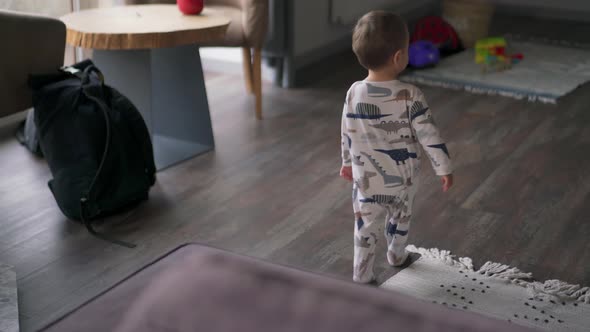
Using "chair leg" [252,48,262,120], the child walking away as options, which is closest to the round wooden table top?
"chair leg" [252,48,262,120]

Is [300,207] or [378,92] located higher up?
[378,92]

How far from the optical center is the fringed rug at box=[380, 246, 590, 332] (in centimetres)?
187

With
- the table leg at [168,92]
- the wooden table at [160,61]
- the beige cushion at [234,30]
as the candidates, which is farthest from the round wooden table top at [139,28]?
the beige cushion at [234,30]

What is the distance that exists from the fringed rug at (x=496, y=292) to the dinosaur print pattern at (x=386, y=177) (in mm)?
313

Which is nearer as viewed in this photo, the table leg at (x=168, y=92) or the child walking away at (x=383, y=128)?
the child walking away at (x=383, y=128)

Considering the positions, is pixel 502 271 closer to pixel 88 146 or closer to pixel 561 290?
pixel 561 290

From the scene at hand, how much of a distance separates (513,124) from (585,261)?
4.24ft

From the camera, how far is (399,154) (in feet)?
6.10

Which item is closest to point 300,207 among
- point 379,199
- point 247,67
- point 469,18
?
point 379,199

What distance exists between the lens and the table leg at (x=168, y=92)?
2.82 meters

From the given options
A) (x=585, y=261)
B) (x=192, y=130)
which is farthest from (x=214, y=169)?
(x=585, y=261)

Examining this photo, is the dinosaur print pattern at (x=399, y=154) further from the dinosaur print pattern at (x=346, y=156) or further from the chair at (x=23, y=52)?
the chair at (x=23, y=52)

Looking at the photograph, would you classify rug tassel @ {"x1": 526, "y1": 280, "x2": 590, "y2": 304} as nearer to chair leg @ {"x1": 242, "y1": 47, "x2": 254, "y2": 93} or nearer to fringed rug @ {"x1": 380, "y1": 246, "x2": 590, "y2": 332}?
fringed rug @ {"x1": 380, "y1": 246, "x2": 590, "y2": 332}

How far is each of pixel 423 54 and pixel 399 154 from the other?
2401 millimetres
